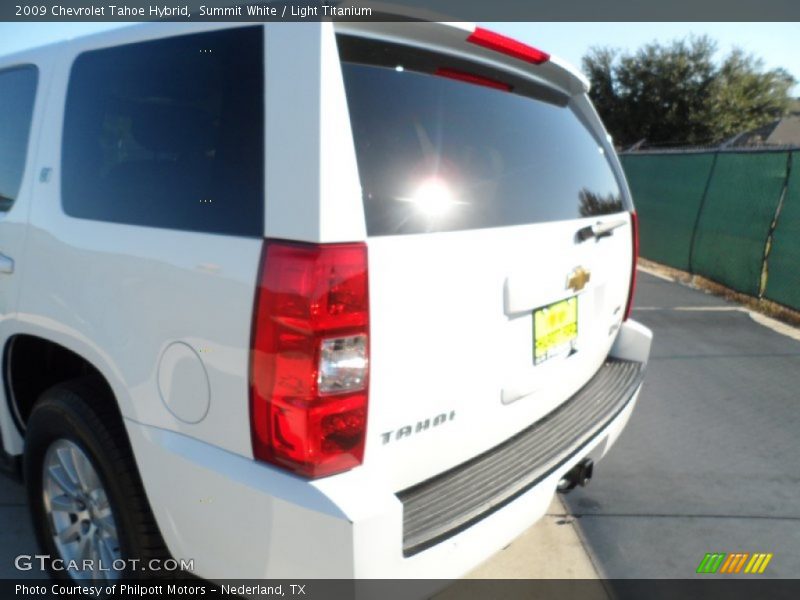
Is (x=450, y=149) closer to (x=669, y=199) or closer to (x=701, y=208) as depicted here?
(x=701, y=208)

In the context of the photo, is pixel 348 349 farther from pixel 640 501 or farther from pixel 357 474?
pixel 640 501

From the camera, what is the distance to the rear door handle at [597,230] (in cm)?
244

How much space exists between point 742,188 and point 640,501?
20.9ft

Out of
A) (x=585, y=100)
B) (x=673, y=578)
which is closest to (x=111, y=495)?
(x=673, y=578)

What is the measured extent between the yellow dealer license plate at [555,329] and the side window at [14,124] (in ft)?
6.67

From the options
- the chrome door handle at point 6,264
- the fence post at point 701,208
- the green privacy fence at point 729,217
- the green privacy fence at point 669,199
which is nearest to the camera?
the chrome door handle at point 6,264

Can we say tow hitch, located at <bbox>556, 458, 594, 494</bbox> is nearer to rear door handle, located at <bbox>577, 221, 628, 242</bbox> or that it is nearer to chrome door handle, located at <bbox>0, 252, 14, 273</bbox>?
rear door handle, located at <bbox>577, 221, 628, 242</bbox>

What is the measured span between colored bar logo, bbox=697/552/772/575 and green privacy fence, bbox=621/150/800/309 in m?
5.02

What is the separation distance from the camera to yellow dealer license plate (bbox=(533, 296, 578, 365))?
2205 millimetres

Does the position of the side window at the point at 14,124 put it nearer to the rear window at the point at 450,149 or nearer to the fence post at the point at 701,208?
the rear window at the point at 450,149

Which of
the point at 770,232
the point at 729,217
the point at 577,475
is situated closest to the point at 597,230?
the point at 577,475

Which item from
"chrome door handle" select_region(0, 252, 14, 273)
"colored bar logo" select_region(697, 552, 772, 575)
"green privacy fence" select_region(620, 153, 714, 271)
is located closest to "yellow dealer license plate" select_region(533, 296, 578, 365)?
"colored bar logo" select_region(697, 552, 772, 575)

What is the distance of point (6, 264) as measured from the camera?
2.47 metres
